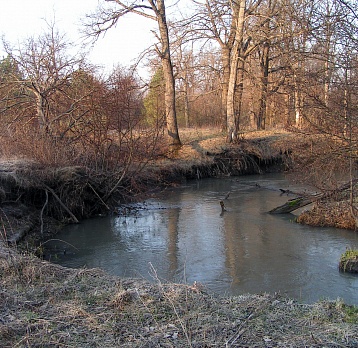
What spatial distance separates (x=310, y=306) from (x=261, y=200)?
428 inches

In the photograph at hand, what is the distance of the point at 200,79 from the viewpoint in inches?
1188

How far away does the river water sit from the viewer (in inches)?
320

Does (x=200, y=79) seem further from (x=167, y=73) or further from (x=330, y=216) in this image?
(x=330, y=216)

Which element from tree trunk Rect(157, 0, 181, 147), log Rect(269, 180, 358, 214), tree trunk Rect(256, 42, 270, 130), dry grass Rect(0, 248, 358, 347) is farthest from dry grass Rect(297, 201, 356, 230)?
tree trunk Rect(256, 42, 270, 130)

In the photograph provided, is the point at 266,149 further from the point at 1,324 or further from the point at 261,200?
the point at 1,324

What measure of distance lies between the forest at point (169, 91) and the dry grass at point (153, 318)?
6.80 meters

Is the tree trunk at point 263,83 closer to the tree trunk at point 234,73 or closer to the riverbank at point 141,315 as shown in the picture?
the tree trunk at point 234,73

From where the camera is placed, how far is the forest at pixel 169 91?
11.4m

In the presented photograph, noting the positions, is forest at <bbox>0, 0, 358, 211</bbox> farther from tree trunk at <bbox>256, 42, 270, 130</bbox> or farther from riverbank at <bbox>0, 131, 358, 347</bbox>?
riverbank at <bbox>0, 131, 358, 347</bbox>

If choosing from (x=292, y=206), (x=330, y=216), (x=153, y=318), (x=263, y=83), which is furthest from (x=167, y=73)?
(x=153, y=318)

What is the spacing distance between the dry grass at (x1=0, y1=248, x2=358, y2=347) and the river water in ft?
1.75

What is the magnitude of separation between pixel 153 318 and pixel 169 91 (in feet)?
66.2

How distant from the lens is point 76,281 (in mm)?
6555

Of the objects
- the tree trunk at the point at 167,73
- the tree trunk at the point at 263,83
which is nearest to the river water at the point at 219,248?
the tree trunk at the point at 167,73
